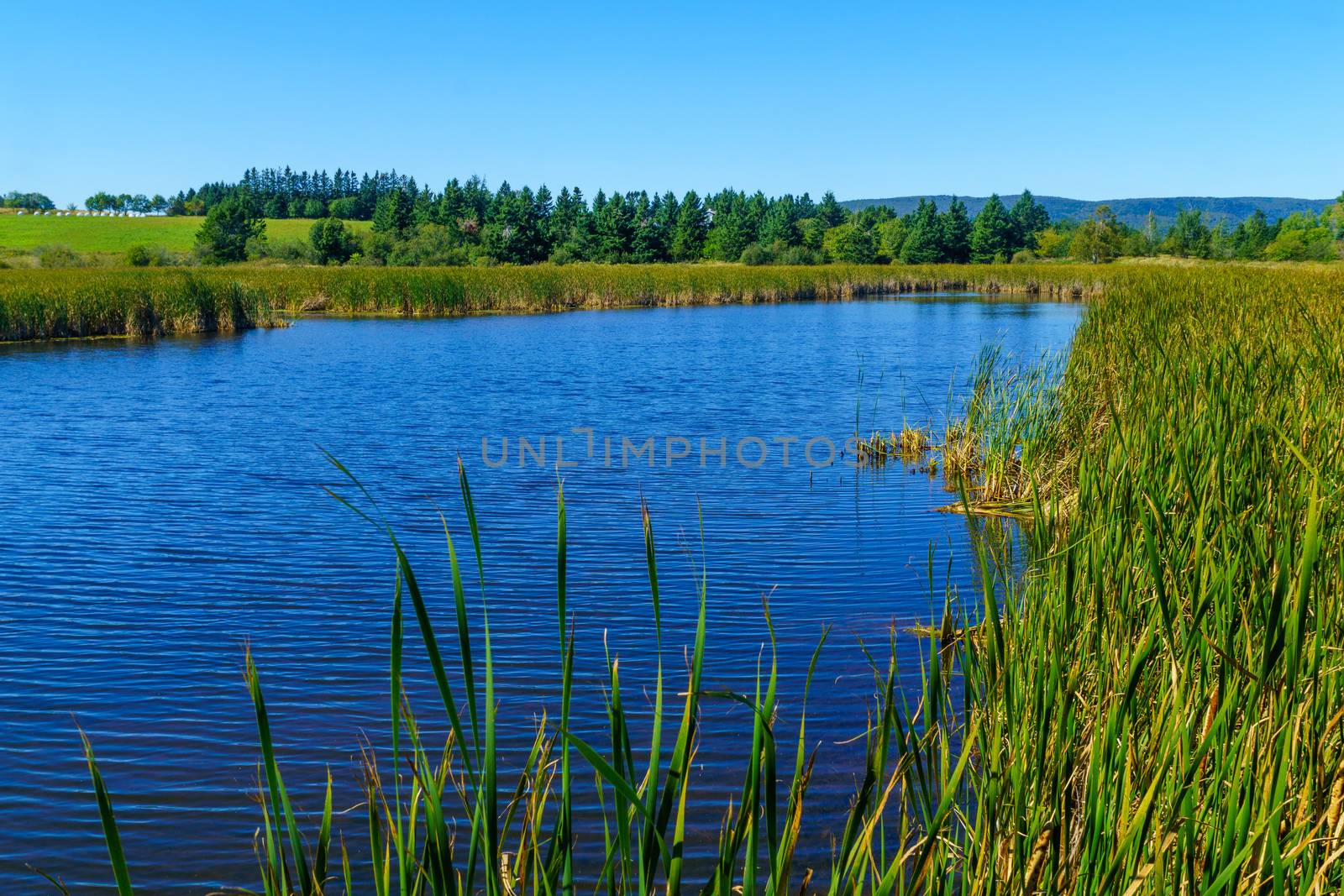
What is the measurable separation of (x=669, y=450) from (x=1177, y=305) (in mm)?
5713

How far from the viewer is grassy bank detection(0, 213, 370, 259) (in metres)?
82.2

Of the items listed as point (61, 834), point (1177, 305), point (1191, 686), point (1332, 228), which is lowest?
point (61, 834)

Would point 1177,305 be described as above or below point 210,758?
above

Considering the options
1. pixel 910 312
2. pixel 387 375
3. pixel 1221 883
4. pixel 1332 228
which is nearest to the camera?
pixel 1221 883

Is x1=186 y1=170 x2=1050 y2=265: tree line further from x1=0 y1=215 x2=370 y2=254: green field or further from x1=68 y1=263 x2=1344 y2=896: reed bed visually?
x1=68 y1=263 x2=1344 y2=896: reed bed

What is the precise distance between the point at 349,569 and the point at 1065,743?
5.46 meters

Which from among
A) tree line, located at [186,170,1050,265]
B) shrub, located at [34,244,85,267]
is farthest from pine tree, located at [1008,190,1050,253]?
shrub, located at [34,244,85,267]

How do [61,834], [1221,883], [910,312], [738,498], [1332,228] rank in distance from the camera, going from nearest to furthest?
[1221,883] → [61,834] → [738,498] → [910,312] → [1332,228]

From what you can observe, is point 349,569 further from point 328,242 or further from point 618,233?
point 618,233

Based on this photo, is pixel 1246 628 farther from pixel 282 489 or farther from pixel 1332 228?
pixel 1332 228

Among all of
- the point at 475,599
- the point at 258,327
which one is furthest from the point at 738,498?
the point at 258,327

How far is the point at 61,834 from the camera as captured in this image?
3.68m

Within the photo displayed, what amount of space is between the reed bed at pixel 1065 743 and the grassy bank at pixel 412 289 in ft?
74.7

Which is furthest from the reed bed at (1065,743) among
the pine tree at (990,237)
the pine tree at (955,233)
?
the pine tree at (990,237)
